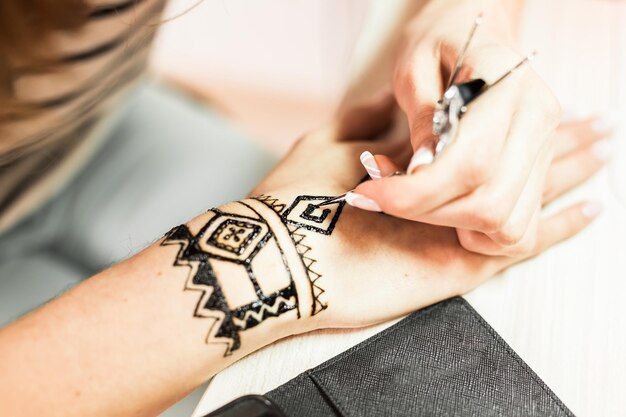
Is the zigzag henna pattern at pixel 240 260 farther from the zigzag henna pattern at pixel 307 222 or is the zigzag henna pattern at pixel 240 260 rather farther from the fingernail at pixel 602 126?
the fingernail at pixel 602 126

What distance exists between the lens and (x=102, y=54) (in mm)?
837

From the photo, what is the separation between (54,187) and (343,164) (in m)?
0.52

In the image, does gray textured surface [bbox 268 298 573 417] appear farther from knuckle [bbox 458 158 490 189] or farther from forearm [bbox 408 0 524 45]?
forearm [bbox 408 0 524 45]

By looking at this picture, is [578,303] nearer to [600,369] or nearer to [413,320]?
[600,369]

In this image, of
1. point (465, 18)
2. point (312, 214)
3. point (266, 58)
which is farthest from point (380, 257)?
point (266, 58)

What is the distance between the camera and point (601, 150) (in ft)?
2.59

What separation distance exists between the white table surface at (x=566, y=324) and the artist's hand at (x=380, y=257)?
0.02 meters

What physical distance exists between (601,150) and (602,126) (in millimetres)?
48

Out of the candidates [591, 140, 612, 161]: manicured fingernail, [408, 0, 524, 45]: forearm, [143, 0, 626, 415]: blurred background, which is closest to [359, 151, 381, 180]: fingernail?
[408, 0, 524, 45]: forearm

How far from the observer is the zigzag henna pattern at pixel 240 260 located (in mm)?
593

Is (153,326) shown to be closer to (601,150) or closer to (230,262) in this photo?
(230,262)

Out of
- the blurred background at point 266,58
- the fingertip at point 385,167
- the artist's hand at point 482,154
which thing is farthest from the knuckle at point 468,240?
the blurred background at point 266,58

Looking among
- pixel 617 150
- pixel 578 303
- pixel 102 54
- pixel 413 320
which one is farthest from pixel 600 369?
pixel 102 54

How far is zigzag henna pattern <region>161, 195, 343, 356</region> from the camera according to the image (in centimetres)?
59
